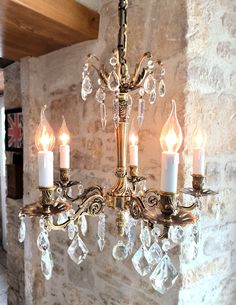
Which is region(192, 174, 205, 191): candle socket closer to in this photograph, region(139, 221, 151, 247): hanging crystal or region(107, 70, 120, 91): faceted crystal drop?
region(139, 221, 151, 247): hanging crystal

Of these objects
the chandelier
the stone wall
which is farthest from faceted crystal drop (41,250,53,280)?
the stone wall

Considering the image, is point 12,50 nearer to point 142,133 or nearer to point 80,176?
point 80,176

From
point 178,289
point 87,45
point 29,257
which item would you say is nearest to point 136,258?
point 178,289

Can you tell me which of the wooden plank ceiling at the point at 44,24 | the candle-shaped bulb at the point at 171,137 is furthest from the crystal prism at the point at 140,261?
the wooden plank ceiling at the point at 44,24

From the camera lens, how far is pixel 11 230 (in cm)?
226

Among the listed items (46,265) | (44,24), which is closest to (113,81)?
(46,265)

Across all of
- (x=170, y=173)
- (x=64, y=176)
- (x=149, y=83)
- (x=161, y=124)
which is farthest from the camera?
(x=161, y=124)

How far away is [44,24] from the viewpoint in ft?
4.01

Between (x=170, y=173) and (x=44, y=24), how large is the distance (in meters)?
1.02

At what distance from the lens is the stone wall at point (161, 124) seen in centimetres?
108

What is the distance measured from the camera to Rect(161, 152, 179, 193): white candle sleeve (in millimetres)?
559

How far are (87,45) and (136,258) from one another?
3.84ft

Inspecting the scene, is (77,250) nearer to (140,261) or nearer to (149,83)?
(140,261)

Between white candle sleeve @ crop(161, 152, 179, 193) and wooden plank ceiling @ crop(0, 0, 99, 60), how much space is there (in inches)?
35.3
